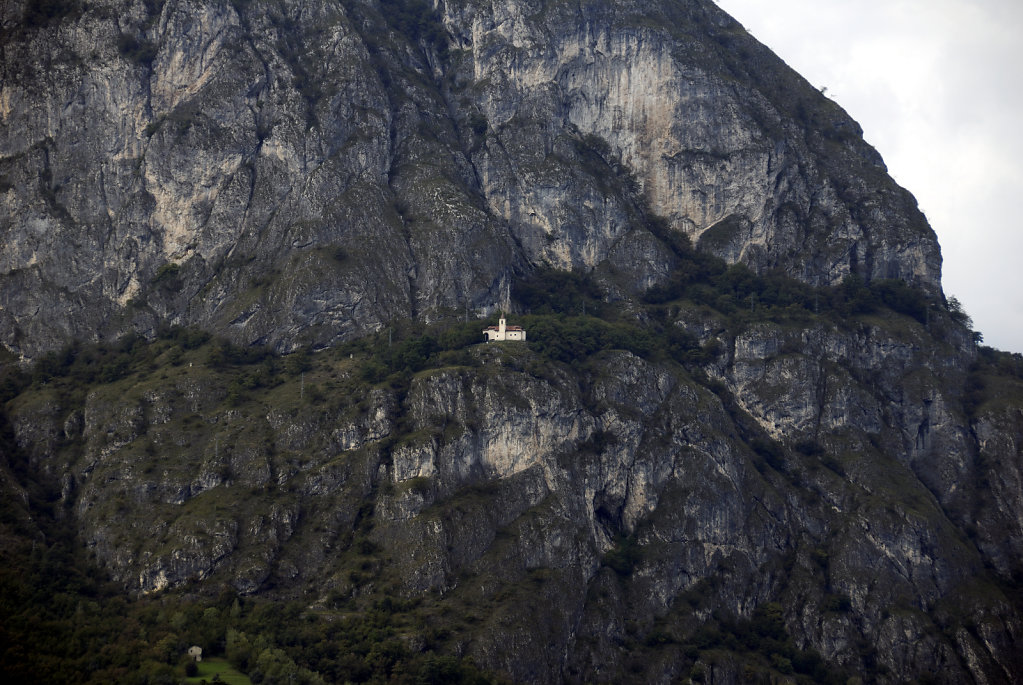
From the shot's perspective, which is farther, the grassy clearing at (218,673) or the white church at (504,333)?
the white church at (504,333)

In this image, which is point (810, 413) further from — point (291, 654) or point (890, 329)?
point (291, 654)

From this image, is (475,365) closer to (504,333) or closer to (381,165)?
(504,333)

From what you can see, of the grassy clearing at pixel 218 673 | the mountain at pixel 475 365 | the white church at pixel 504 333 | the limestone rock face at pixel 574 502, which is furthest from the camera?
the white church at pixel 504 333

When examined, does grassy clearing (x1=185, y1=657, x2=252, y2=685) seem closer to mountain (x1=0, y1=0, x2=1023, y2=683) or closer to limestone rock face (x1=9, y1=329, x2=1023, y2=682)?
mountain (x1=0, y1=0, x2=1023, y2=683)

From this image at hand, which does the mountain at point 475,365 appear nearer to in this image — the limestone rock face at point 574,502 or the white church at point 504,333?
the limestone rock face at point 574,502

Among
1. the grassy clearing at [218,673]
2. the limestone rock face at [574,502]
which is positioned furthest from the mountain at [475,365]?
the grassy clearing at [218,673]

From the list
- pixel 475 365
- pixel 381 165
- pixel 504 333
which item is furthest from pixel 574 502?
pixel 381 165

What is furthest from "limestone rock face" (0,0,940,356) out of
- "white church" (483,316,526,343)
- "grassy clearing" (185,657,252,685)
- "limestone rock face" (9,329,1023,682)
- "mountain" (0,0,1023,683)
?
"grassy clearing" (185,657,252,685)
